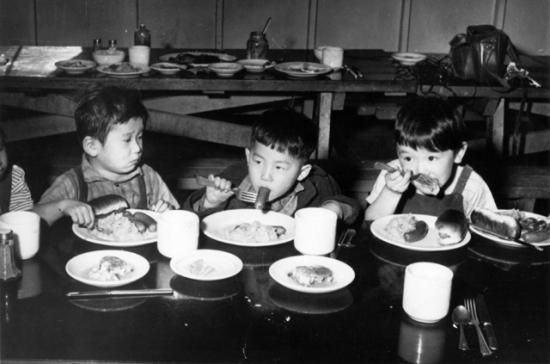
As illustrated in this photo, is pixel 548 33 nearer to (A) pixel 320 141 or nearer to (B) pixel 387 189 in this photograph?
(A) pixel 320 141

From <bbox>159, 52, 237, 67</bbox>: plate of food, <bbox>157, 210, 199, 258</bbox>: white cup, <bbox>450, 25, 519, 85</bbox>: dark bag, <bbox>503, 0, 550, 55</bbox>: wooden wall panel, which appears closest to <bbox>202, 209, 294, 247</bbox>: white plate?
<bbox>157, 210, 199, 258</bbox>: white cup

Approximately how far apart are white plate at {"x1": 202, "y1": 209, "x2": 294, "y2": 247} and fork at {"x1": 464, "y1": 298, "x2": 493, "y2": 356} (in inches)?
23.5

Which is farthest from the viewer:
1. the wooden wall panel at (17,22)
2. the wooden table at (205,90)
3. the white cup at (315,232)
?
the wooden wall panel at (17,22)

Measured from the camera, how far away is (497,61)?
4.02 meters

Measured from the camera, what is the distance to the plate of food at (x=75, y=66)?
12.7 ft

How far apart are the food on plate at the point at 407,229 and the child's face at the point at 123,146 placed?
3.27ft

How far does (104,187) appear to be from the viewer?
2.69 m

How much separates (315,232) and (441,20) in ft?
16.7

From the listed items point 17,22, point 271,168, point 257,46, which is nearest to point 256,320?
point 271,168

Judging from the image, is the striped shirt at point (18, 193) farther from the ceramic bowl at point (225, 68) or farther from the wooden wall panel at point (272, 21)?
the wooden wall panel at point (272, 21)

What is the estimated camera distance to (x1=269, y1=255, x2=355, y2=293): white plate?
5.67 ft

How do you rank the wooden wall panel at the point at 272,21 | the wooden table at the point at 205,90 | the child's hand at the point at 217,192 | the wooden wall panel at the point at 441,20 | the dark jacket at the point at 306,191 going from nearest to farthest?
the child's hand at the point at 217,192 → the dark jacket at the point at 306,191 → the wooden table at the point at 205,90 → the wooden wall panel at the point at 272,21 → the wooden wall panel at the point at 441,20

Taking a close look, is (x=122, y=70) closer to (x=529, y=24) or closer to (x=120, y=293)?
(x=120, y=293)

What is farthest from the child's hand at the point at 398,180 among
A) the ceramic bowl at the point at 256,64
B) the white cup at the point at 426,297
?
the ceramic bowl at the point at 256,64
